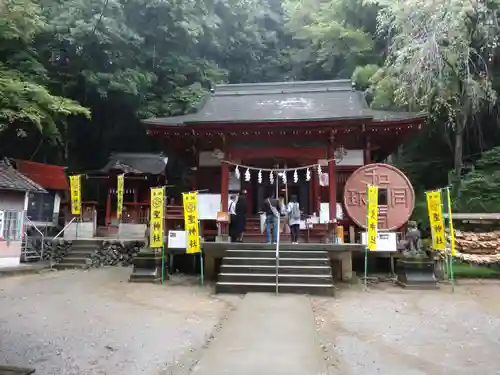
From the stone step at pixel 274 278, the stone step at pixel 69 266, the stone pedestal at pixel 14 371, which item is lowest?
the stone step at pixel 69 266

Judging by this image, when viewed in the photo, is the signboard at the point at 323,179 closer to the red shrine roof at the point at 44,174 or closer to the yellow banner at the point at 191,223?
the yellow banner at the point at 191,223

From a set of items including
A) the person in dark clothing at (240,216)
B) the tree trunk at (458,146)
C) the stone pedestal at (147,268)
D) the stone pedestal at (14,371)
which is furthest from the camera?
the tree trunk at (458,146)

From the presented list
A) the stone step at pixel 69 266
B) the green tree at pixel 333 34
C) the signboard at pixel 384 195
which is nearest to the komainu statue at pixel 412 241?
the signboard at pixel 384 195

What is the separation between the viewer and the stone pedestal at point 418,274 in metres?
10.1

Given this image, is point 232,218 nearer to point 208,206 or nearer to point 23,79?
point 208,206

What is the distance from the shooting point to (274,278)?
9.34m

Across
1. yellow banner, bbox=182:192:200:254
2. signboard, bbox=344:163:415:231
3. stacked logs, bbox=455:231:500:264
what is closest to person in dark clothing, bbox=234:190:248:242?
yellow banner, bbox=182:192:200:254

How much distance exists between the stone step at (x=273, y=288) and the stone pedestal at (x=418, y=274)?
2520 mm

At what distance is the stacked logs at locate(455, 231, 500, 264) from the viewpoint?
477 inches

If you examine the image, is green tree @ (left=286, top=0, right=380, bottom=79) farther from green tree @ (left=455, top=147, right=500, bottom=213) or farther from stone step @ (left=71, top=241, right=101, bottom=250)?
stone step @ (left=71, top=241, right=101, bottom=250)

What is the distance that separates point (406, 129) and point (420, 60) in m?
2.81

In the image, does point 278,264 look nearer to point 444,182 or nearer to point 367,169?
point 367,169

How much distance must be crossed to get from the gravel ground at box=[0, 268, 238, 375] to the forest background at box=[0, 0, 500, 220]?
6493mm

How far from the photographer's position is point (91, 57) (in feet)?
66.3
